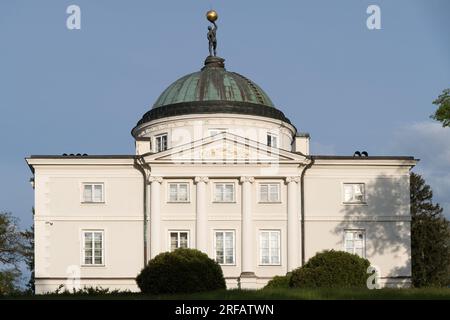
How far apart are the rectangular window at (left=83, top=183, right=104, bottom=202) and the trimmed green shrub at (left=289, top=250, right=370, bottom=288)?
68.6ft

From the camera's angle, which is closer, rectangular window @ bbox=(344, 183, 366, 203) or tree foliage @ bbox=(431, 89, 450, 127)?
tree foliage @ bbox=(431, 89, 450, 127)

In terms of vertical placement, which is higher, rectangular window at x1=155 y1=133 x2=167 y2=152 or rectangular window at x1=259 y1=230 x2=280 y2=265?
rectangular window at x1=155 y1=133 x2=167 y2=152

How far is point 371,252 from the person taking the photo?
49031 millimetres

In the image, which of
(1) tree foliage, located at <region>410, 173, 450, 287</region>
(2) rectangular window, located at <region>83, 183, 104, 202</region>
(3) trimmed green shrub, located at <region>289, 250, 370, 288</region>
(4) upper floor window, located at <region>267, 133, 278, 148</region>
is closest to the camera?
(3) trimmed green shrub, located at <region>289, 250, 370, 288</region>

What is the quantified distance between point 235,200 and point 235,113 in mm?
6350

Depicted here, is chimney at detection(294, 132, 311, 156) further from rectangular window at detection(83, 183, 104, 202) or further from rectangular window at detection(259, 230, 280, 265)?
rectangular window at detection(83, 183, 104, 202)

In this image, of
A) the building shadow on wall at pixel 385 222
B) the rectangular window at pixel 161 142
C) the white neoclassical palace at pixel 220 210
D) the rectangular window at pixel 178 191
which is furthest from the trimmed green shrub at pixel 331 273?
the rectangular window at pixel 161 142

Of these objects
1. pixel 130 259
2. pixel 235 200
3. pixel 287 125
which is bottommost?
pixel 130 259

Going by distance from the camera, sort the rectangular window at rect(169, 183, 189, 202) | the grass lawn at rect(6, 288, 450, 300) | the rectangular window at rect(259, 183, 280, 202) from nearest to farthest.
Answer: the grass lawn at rect(6, 288, 450, 300), the rectangular window at rect(169, 183, 189, 202), the rectangular window at rect(259, 183, 280, 202)

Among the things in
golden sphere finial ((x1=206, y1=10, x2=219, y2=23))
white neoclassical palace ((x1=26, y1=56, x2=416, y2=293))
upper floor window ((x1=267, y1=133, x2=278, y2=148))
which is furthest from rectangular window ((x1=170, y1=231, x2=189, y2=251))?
golden sphere finial ((x1=206, y1=10, x2=219, y2=23))

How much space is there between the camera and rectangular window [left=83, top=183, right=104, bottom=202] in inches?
1930

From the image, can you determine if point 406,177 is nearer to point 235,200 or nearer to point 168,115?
point 235,200

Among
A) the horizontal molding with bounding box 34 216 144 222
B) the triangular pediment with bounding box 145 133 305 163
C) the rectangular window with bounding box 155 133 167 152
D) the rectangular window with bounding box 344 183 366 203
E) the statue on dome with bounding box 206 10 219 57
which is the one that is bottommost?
the horizontal molding with bounding box 34 216 144 222
